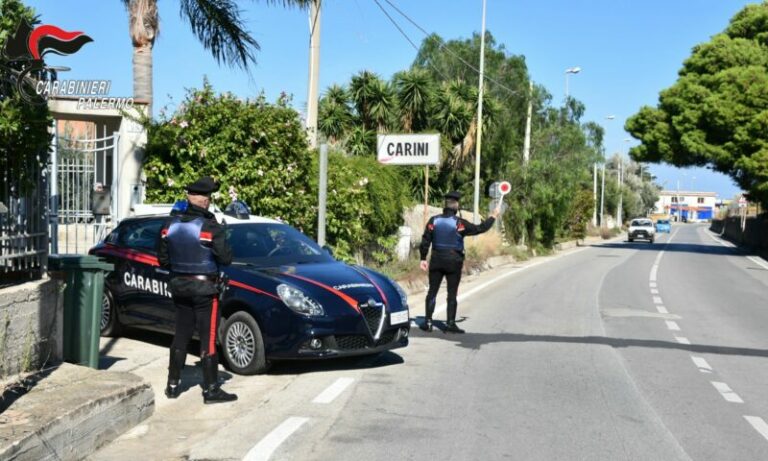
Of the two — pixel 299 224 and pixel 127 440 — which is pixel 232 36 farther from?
pixel 127 440

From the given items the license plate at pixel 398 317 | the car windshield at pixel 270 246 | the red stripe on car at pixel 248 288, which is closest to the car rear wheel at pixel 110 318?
the car windshield at pixel 270 246

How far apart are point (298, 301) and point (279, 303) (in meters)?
0.17

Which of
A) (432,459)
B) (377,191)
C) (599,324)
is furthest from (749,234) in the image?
(432,459)

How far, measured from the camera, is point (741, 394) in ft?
23.6

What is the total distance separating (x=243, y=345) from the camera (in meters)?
7.48

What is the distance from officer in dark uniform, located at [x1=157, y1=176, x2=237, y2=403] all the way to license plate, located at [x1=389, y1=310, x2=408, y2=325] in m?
1.83

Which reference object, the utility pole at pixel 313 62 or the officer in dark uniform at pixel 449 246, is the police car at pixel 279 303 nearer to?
the officer in dark uniform at pixel 449 246

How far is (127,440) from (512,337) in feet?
19.5

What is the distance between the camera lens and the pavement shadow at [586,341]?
9.62 metres

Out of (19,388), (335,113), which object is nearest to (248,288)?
(19,388)

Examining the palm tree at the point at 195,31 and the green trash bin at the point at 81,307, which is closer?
the green trash bin at the point at 81,307

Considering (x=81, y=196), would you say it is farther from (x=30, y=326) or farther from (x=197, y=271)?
(x=197, y=271)

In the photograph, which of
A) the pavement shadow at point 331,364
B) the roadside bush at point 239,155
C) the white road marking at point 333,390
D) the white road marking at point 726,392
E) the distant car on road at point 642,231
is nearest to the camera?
the white road marking at point 333,390

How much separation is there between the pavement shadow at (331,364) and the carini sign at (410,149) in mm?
7709
